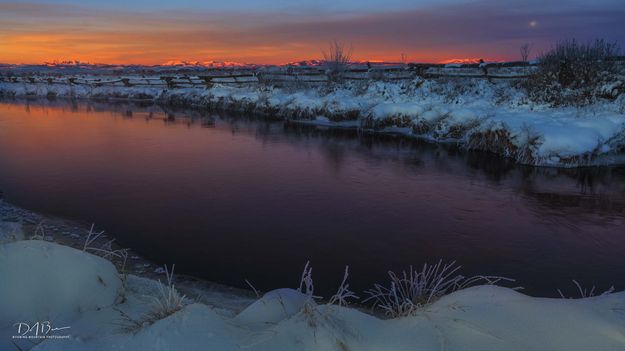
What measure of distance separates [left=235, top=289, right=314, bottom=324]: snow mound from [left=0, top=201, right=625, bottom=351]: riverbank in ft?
0.03

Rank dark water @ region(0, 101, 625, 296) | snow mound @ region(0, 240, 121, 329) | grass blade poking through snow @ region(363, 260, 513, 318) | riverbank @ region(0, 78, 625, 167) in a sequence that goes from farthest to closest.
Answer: riverbank @ region(0, 78, 625, 167)
dark water @ region(0, 101, 625, 296)
snow mound @ region(0, 240, 121, 329)
grass blade poking through snow @ region(363, 260, 513, 318)

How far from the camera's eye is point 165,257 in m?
7.62

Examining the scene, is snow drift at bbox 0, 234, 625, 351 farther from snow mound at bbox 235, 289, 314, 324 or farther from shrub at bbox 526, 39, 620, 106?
shrub at bbox 526, 39, 620, 106

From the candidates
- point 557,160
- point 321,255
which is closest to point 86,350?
point 321,255

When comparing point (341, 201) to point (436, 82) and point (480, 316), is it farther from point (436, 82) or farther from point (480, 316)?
point (436, 82)

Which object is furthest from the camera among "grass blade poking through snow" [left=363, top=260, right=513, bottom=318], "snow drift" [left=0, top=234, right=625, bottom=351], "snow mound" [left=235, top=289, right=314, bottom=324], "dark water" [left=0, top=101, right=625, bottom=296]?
"dark water" [left=0, top=101, right=625, bottom=296]

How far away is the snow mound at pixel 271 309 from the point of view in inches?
158

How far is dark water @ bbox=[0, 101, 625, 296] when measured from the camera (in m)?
7.62

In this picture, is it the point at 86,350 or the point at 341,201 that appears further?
the point at 341,201

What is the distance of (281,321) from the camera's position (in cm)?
365

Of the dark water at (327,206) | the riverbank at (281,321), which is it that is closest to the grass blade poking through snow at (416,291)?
the riverbank at (281,321)

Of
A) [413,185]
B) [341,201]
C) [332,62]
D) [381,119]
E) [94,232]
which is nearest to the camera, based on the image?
[94,232]

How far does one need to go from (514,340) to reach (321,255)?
483 cm
